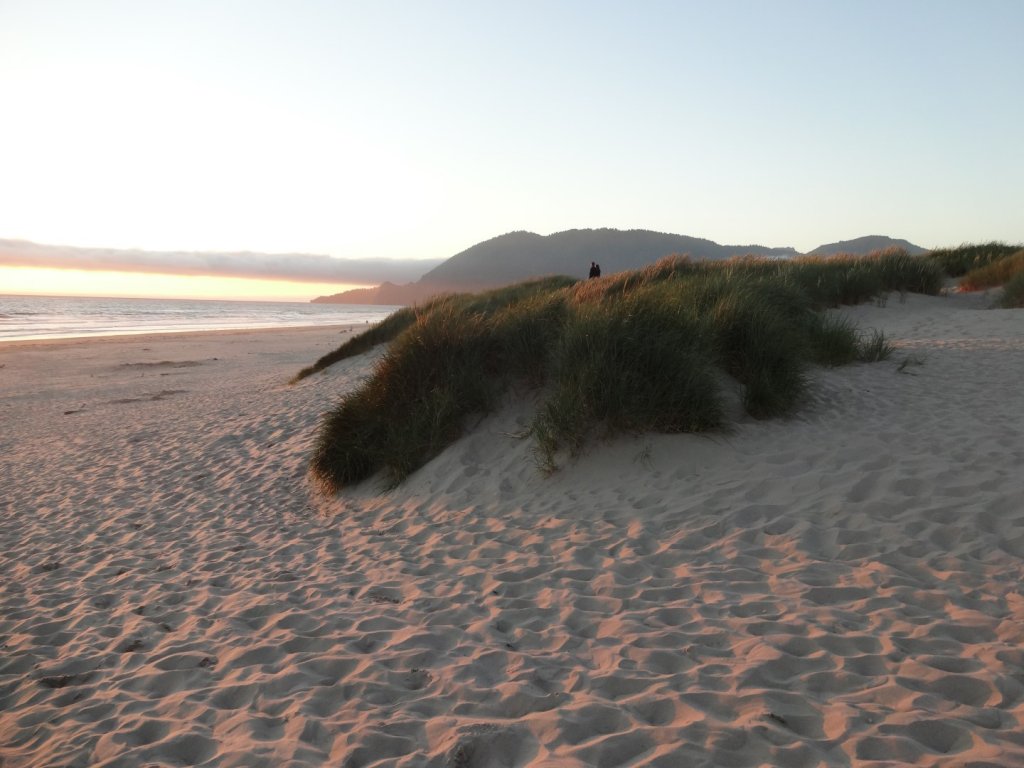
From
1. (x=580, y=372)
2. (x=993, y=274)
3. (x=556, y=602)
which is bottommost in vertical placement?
(x=556, y=602)

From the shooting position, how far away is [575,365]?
23.7ft

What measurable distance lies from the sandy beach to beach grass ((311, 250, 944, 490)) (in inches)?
13.0

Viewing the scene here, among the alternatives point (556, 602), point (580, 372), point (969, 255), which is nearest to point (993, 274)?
point (969, 255)

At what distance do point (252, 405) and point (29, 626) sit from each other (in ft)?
27.3

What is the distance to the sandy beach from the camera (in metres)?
3.07

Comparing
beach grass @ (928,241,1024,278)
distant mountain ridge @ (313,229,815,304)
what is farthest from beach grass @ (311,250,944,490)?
distant mountain ridge @ (313,229,815,304)

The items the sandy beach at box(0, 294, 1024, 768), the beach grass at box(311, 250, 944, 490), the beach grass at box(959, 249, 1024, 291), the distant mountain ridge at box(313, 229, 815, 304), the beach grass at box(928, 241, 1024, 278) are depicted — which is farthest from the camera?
the distant mountain ridge at box(313, 229, 815, 304)

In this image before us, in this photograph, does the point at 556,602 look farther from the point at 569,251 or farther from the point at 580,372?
the point at 569,251

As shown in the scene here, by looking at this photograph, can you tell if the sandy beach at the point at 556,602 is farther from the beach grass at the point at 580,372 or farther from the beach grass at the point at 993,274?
the beach grass at the point at 993,274

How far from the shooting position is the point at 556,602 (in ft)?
14.5

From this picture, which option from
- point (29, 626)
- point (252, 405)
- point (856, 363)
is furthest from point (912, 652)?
point (252, 405)

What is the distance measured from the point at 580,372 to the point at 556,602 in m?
3.00

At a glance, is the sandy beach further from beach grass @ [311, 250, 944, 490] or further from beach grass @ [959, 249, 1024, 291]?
beach grass @ [959, 249, 1024, 291]

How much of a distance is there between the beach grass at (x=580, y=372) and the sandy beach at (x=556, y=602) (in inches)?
13.0
